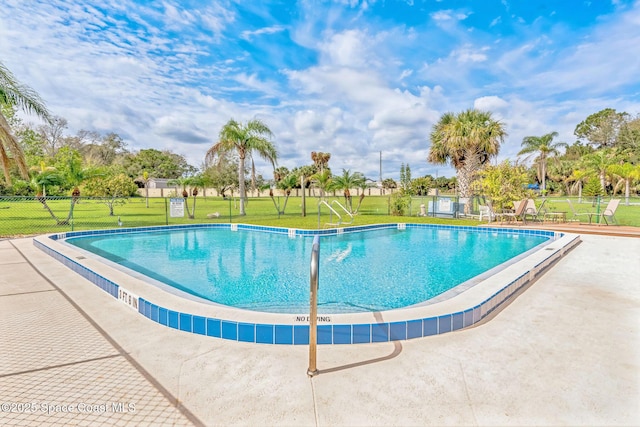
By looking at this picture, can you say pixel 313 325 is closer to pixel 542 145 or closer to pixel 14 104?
pixel 14 104

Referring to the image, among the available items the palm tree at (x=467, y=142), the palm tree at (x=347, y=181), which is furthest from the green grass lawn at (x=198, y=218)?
the palm tree at (x=467, y=142)

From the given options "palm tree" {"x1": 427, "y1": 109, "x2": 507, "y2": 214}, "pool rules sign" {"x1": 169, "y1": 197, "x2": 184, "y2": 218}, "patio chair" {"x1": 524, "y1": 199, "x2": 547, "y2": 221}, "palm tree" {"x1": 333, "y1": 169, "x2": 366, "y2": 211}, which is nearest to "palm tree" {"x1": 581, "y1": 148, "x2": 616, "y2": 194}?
"palm tree" {"x1": 427, "y1": 109, "x2": 507, "y2": 214}

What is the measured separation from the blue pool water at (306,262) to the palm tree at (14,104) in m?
2.79

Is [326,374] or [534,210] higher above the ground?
[534,210]

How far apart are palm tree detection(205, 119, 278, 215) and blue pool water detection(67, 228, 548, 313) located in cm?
633

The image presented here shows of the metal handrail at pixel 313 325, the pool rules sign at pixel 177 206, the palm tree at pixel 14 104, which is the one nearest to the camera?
the metal handrail at pixel 313 325

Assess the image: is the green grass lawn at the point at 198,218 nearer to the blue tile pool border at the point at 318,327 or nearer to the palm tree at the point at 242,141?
the palm tree at the point at 242,141

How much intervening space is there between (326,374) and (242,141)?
640 inches

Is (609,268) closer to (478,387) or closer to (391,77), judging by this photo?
(478,387)

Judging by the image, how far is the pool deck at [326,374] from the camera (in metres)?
1.95

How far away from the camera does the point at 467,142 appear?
1652 centimetres

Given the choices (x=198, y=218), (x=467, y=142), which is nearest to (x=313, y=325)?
(x=198, y=218)

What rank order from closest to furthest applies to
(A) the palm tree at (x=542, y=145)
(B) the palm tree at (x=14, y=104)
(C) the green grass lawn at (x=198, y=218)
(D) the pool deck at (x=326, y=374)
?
(D) the pool deck at (x=326, y=374), (B) the palm tree at (x=14, y=104), (C) the green grass lawn at (x=198, y=218), (A) the palm tree at (x=542, y=145)

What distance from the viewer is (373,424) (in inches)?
73.0
